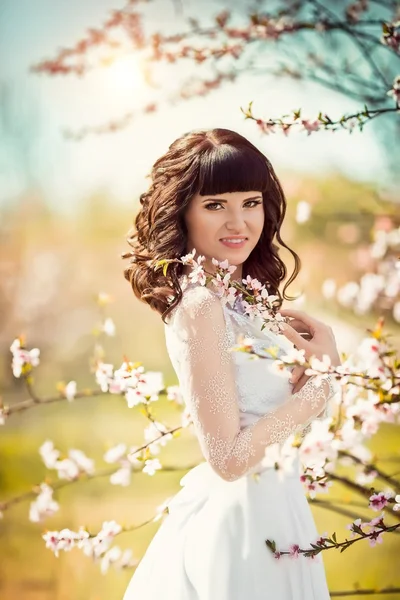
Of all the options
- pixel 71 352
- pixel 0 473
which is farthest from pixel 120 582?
pixel 71 352

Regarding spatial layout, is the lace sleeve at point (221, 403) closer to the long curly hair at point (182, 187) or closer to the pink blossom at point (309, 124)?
the long curly hair at point (182, 187)

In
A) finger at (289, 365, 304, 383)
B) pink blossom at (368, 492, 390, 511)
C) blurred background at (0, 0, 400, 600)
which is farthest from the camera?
blurred background at (0, 0, 400, 600)

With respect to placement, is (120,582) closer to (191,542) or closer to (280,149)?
(191,542)

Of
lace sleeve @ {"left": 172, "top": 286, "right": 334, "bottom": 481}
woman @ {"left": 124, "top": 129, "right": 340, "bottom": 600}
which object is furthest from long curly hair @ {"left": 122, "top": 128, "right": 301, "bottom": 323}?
lace sleeve @ {"left": 172, "top": 286, "right": 334, "bottom": 481}

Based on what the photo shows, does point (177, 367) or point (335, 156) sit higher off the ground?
point (335, 156)

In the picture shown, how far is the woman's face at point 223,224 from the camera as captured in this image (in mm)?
1547

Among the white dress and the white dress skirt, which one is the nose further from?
the white dress skirt

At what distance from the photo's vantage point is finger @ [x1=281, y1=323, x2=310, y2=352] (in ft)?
4.57

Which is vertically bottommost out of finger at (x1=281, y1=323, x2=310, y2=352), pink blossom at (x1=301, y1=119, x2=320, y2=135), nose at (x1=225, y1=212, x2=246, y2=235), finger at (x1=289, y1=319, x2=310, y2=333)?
finger at (x1=281, y1=323, x2=310, y2=352)

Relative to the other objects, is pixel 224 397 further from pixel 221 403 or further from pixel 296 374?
pixel 296 374

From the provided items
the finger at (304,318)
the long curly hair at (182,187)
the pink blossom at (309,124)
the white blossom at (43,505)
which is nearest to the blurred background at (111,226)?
the white blossom at (43,505)

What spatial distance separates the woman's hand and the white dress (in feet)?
0.22

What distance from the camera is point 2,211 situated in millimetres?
2295

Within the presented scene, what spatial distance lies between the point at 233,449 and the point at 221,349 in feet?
0.61
